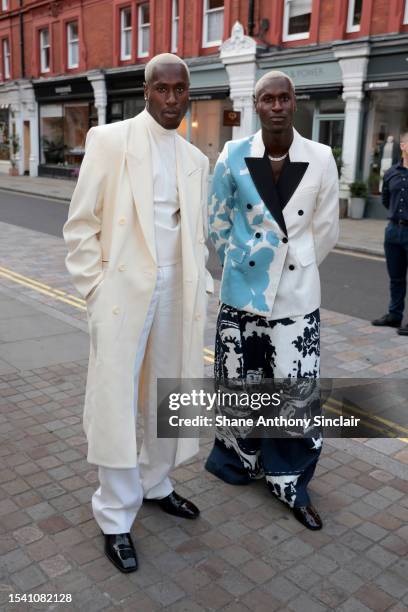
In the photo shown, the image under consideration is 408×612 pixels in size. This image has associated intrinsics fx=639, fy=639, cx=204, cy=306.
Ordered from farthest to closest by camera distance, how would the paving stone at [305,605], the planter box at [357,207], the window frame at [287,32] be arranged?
1. the window frame at [287,32]
2. the planter box at [357,207]
3. the paving stone at [305,605]

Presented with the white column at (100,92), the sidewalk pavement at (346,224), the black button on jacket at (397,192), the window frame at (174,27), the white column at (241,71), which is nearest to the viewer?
the black button on jacket at (397,192)

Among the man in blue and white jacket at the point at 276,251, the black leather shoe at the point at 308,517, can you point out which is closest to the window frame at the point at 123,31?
the man in blue and white jacket at the point at 276,251

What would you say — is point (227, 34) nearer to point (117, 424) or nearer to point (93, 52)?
point (93, 52)

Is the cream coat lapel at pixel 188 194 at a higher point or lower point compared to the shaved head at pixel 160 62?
lower

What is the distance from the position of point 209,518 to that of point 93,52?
25460mm

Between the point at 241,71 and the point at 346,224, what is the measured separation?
6.68 meters

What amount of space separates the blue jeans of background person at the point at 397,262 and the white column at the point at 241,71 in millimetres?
12632

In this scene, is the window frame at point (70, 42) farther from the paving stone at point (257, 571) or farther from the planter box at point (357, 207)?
the paving stone at point (257, 571)

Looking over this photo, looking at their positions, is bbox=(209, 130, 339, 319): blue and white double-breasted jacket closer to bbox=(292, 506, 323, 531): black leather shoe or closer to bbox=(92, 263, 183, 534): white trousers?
bbox=(92, 263, 183, 534): white trousers

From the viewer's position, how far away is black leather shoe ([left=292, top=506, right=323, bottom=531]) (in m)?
3.14

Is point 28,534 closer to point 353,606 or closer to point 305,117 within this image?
point 353,606

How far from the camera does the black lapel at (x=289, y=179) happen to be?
3.12m

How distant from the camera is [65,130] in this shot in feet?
92.5

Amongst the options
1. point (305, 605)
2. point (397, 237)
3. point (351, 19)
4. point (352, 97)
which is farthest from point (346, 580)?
point (351, 19)
